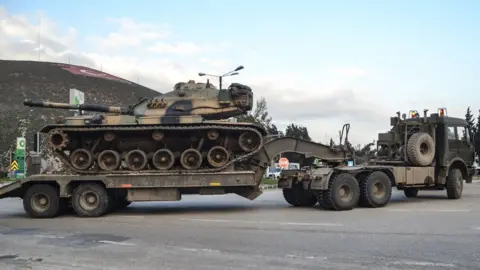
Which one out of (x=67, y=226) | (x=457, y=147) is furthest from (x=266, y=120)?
(x=67, y=226)

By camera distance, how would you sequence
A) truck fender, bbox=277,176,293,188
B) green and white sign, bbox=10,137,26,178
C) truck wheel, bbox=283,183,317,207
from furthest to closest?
green and white sign, bbox=10,137,26,178 → truck wheel, bbox=283,183,317,207 → truck fender, bbox=277,176,293,188

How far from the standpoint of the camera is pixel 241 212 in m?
14.3

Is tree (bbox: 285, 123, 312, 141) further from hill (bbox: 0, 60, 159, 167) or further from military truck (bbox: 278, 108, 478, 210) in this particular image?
military truck (bbox: 278, 108, 478, 210)

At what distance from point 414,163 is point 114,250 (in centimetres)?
1126

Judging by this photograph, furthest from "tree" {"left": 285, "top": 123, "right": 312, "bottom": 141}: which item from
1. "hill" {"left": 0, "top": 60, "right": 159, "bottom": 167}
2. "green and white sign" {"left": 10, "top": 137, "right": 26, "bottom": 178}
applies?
"green and white sign" {"left": 10, "top": 137, "right": 26, "bottom": 178}

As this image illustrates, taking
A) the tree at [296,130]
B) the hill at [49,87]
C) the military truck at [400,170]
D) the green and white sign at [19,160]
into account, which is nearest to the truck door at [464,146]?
the military truck at [400,170]

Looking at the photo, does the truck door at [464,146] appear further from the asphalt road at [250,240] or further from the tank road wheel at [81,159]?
the tank road wheel at [81,159]

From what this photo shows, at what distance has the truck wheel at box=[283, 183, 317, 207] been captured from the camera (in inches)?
632

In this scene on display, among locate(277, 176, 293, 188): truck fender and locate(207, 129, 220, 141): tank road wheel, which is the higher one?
locate(207, 129, 220, 141): tank road wheel

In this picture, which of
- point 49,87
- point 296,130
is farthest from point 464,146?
point 49,87

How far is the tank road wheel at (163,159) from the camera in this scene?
14055 mm

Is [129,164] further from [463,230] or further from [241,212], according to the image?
[463,230]

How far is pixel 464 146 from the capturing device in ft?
59.6

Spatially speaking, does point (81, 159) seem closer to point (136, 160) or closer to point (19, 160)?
point (136, 160)
